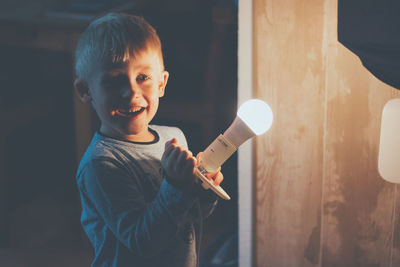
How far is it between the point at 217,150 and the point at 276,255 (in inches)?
29.1

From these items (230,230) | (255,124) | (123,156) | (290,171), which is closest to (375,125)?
(290,171)

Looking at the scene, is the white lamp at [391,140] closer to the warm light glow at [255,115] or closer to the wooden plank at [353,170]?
the wooden plank at [353,170]

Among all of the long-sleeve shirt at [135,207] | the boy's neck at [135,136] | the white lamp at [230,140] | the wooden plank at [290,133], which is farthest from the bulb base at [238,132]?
the wooden plank at [290,133]

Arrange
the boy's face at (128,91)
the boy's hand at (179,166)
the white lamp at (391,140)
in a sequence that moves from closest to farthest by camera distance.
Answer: the boy's hand at (179,166)
the boy's face at (128,91)
the white lamp at (391,140)

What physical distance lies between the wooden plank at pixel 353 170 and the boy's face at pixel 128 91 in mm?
563

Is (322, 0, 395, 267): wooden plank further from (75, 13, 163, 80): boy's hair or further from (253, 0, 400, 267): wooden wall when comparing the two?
(75, 13, 163, 80): boy's hair

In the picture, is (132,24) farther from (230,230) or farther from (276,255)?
(230,230)

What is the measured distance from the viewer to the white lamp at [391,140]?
1381 millimetres

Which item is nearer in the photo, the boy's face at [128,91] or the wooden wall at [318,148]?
the boy's face at [128,91]

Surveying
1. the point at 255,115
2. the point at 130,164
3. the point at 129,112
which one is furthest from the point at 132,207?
the point at 255,115

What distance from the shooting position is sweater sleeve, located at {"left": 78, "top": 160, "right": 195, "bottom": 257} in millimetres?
1010

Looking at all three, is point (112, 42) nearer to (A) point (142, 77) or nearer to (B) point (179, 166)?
(A) point (142, 77)

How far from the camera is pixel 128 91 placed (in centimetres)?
109

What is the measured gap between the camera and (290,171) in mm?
1545
